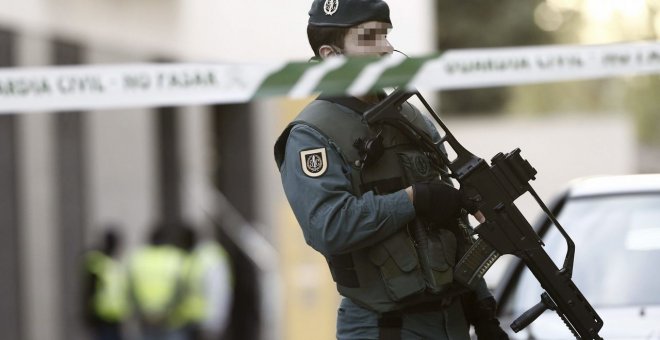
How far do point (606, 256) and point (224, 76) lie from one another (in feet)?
5.13

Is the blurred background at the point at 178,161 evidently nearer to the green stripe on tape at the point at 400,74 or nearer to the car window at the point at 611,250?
the car window at the point at 611,250

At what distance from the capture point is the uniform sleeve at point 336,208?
12.8ft

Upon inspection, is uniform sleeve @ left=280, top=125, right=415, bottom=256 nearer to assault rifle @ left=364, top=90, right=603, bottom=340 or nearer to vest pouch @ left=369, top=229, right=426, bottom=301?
vest pouch @ left=369, top=229, right=426, bottom=301

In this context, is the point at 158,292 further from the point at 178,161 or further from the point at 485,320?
the point at 485,320

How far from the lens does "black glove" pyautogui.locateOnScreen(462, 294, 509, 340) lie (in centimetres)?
420

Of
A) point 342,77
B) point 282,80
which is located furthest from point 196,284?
point 342,77

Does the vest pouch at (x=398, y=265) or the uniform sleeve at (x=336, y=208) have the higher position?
the uniform sleeve at (x=336, y=208)

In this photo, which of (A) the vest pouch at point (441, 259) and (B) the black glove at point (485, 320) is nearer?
(A) the vest pouch at point (441, 259)

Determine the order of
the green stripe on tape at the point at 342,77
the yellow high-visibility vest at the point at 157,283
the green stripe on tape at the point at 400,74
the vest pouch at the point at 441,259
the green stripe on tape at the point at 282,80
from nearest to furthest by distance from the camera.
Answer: the vest pouch at the point at 441,259
the green stripe on tape at the point at 342,77
the green stripe on tape at the point at 400,74
the green stripe on tape at the point at 282,80
the yellow high-visibility vest at the point at 157,283

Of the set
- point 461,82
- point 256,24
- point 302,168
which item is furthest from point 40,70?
point 256,24

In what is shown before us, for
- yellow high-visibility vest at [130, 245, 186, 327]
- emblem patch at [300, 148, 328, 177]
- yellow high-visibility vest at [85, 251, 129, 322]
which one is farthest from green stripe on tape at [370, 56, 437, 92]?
yellow high-visibility vest at [85, 251, 129, 322]

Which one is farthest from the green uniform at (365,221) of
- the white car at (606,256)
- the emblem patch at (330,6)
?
the white car at (606,256)

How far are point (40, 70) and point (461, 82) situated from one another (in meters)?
1.59

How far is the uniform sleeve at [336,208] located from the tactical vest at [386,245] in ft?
0.19
